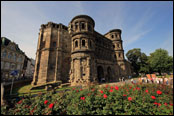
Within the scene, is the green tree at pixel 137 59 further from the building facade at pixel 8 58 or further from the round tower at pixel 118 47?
the building facade at pixel 8 58

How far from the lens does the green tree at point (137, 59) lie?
35.3m

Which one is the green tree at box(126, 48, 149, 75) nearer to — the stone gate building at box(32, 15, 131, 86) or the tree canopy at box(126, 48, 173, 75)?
the tree canopy at box(126, 48, 173, 75)

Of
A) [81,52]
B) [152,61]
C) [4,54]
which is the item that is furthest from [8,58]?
→ [152,61]

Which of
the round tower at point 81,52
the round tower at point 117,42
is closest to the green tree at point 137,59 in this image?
the round tower at point 117,42

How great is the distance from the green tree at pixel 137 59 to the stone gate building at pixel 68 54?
2044 cm

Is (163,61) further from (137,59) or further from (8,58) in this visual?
(8,58)

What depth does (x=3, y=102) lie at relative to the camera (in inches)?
168

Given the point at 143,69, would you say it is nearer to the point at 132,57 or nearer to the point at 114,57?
the point at 132,57

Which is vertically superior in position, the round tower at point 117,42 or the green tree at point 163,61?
the round tower at point 117,42

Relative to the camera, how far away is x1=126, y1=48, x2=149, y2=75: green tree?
1390 inches

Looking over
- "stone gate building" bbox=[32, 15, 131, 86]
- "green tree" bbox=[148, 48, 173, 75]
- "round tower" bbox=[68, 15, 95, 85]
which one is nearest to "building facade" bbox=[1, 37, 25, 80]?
"stone gate building" bbox=[32, 15, 131, 86]

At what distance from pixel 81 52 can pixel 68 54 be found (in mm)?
5889

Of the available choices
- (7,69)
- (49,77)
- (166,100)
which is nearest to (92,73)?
(49,77)

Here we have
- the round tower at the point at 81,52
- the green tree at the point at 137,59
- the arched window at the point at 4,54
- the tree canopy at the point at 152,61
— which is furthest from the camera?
the green tree at the point at 137,59
